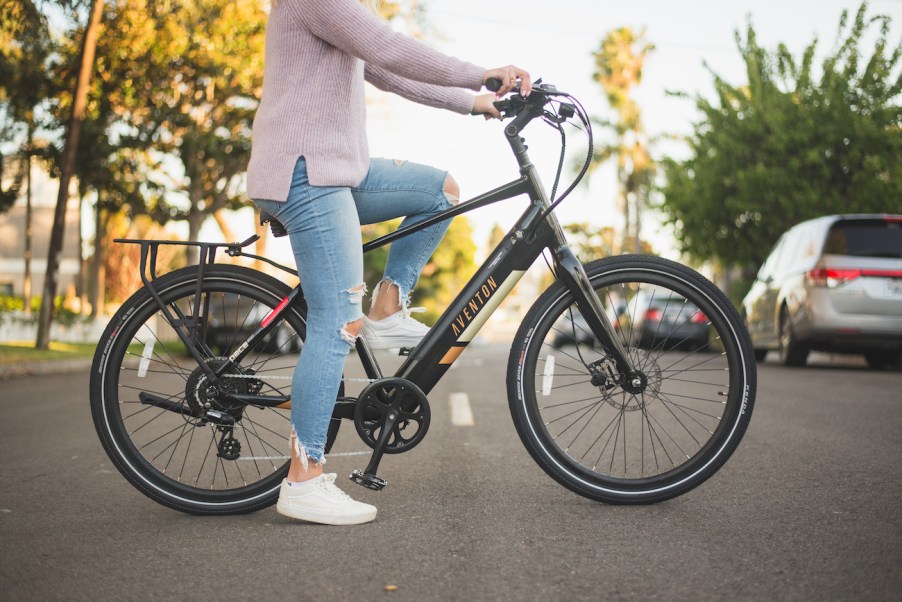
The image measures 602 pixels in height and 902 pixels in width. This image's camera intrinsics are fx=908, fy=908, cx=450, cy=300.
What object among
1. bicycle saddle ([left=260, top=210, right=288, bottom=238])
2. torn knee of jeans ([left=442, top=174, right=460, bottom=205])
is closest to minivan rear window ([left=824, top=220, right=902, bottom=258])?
torn knee of jeans ([left=442, top=174, right=460, bottom=205])

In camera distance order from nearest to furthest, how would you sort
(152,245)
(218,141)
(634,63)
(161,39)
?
(152,245), (161,39), (218,141), (634,63)

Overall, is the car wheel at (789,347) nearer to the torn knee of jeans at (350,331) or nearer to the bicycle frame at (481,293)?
the bicycle frame at (481,293)

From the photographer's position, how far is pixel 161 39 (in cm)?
1919

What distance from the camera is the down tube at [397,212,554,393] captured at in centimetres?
343

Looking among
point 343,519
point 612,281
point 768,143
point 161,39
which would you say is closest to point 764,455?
point 612,281

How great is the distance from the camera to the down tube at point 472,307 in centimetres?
343

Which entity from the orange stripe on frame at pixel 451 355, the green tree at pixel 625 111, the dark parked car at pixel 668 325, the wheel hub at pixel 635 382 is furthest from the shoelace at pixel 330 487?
the green tree at pixel 625 111

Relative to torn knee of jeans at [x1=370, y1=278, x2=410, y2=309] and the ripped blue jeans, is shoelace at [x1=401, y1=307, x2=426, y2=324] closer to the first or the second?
torn knee of jeans at [x1=370, y1=278, x2=410, y2=309]

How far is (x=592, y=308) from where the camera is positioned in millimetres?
3490

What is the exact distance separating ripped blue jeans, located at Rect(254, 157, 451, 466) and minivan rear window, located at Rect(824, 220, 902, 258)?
818 cm

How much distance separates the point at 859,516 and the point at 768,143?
1759cm

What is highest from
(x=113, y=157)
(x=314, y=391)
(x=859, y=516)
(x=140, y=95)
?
(x=140, y=95)

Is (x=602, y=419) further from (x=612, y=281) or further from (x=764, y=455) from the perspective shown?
(x=612, y=281)

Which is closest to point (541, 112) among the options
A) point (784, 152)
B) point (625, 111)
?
point (784, 152)
